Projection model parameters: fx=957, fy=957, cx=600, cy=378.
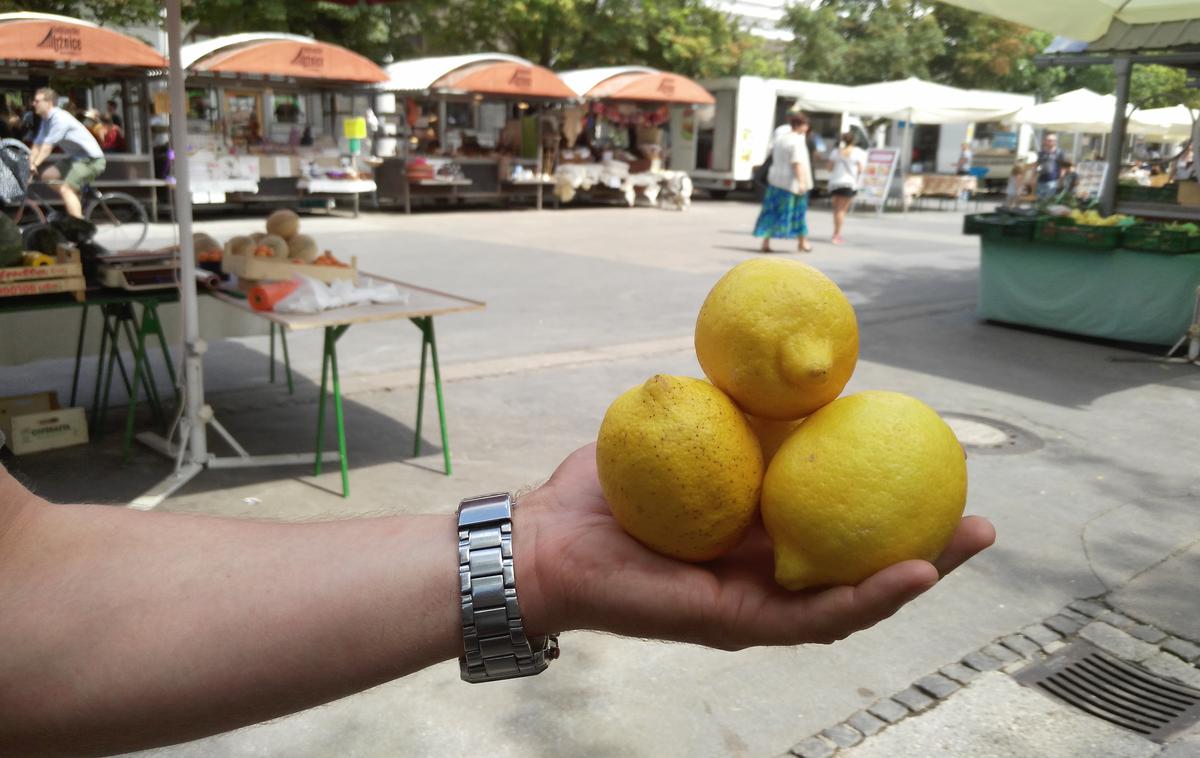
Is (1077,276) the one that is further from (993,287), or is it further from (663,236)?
(663,236)

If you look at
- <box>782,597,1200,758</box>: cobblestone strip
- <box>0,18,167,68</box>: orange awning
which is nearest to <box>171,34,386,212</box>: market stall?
<box>0,18,167,68</box>: orange awning

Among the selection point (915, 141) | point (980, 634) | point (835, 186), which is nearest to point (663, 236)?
point (835, 186)

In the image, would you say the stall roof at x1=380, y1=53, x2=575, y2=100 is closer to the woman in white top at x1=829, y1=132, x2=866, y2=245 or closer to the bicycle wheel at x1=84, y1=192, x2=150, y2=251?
the bicycle wheel at x1=84, y1=192, x2=150, y2=251

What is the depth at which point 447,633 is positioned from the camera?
4.32 feet

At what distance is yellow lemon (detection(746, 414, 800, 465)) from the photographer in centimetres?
145

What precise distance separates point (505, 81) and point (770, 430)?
18788mm

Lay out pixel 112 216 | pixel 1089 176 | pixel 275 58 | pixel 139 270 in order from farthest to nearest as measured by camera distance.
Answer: pixel 1089 176 < pixel 275 58 < pixel 112 216 < pixel 139 270

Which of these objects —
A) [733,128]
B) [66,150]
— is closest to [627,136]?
[733,128]

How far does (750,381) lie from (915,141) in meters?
38.0

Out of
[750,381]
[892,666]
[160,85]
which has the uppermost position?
[160,85]

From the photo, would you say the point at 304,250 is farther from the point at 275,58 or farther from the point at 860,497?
the point at 275,58

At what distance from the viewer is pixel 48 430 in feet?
17.6

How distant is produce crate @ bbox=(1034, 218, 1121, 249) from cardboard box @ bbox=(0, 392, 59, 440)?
8.10 meters

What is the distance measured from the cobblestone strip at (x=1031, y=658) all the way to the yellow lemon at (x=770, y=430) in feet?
6.09
